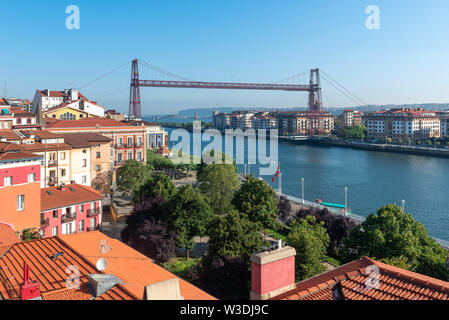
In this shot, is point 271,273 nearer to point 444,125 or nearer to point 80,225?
point 80,225

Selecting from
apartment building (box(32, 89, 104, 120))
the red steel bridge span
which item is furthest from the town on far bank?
the red steel bridge span

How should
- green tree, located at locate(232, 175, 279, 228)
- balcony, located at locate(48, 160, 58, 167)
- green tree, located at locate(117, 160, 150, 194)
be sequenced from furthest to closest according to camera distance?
green tree, located at locate(117, 160, 150, 194)
balcony, located at locate(48, 160, 58, 167)
green tree, located at locate(232, 175, 279, 228)

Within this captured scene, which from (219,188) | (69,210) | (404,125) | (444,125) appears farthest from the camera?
(444,125)

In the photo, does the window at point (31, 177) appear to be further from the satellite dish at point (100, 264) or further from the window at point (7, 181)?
the satellite dish at point (100, 264)

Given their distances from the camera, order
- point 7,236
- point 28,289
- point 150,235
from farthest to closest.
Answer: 1. point 150,235
2. point 7,236
3. point 28,289

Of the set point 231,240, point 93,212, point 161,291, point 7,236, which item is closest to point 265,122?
point 93,212

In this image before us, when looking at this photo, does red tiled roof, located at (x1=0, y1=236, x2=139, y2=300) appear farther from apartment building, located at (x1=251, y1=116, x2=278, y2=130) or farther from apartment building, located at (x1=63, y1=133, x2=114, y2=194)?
apartment building, located at (x1=251, y1=116, x2=278, y2=130)

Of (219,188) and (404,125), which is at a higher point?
(404,125)
